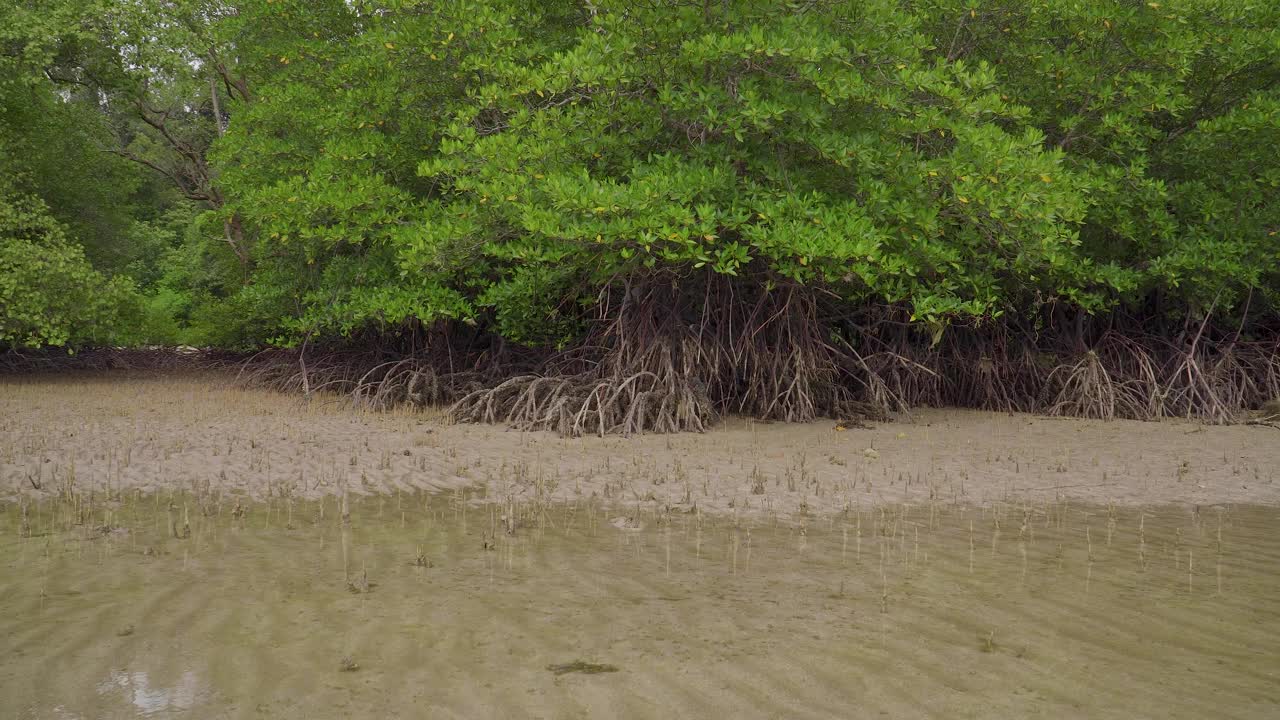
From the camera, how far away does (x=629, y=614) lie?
12.2 ft

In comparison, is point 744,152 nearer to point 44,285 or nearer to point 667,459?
point 667,459

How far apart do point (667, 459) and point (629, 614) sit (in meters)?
3.88

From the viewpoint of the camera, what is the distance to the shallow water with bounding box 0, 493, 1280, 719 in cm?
294

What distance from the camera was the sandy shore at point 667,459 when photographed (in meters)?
6.36

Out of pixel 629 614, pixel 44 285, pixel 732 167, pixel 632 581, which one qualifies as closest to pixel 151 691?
pixel 629 614

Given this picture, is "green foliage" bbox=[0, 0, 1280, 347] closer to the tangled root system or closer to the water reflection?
the tangled root system

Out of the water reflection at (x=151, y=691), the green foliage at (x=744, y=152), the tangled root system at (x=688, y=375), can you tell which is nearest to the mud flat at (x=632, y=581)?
the water reflection at (x=151, y=691)

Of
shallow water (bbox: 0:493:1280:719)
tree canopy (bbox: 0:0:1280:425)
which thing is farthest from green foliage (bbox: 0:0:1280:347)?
shallow water (bbox: 0:493:1280:719)

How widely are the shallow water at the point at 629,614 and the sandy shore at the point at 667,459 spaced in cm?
73

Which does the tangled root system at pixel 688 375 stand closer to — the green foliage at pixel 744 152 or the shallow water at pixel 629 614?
the green foliage at pixel 744 152

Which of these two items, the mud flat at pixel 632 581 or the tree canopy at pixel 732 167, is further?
the tree canopy at pixel 732 167

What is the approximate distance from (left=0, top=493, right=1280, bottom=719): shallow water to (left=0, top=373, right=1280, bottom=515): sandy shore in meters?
0.73

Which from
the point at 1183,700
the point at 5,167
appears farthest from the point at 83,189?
the point at 1183,700

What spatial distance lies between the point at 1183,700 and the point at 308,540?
3.87 metres
